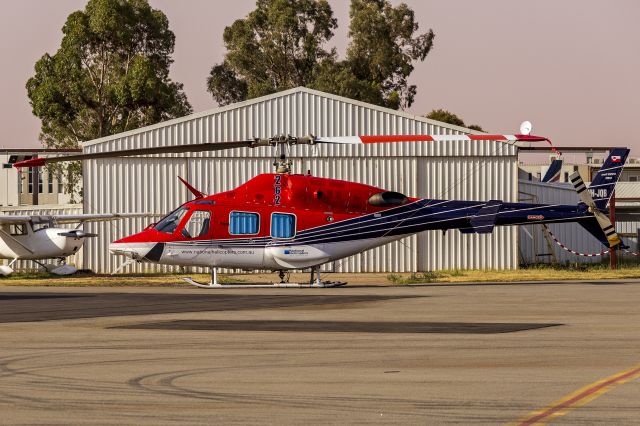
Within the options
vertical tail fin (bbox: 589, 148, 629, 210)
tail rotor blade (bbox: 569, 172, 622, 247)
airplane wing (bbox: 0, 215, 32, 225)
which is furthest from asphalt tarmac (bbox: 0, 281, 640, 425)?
airplane wing (bbox: 0, 215, 32, 225)

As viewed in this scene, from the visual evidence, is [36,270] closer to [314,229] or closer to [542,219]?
[314,229]

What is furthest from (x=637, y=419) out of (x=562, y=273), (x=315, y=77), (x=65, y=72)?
(x=315, y=77)

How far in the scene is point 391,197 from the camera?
28297mm

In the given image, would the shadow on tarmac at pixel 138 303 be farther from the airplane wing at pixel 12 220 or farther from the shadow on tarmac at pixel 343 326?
the airplane wing at pixel 12 220

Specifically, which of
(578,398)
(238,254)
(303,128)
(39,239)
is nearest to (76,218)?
(39,239)

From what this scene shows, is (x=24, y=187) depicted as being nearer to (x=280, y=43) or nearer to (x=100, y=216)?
(x=280, y=43)

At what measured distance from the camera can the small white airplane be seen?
114ft

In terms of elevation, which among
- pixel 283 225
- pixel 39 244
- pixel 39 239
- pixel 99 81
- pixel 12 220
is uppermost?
pixel 99 81

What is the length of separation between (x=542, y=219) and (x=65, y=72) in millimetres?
46736

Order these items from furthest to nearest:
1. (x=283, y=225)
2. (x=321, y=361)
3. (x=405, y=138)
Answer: (x=283, y=225), (x=405, y=138), (x=321, y=361)

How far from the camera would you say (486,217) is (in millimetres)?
28422

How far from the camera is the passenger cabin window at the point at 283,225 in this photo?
28047 mm

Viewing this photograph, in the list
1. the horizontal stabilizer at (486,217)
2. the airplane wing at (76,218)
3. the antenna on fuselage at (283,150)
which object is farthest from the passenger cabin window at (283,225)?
the airplane wing at (76,218)

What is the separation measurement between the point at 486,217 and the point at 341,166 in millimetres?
9142
